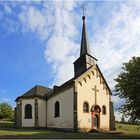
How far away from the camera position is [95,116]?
46.8 metres

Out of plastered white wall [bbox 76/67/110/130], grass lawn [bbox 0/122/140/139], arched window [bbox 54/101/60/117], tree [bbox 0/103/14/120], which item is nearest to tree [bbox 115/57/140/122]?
grass lawn [bbox 0/122/140/139]

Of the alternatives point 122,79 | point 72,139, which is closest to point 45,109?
point 122,79

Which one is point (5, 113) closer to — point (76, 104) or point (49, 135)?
point (76, 104)

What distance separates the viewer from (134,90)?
35531mm

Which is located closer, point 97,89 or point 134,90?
point 134,90

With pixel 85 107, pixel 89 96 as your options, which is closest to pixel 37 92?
pixel 89 96

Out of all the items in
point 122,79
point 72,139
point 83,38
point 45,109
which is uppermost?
point 83,38

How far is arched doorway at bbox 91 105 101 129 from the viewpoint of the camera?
46.1 metres

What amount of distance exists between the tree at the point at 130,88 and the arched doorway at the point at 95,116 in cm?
864

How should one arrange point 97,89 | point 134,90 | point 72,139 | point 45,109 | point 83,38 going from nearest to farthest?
point 72,139
point 134,90
point 97,89
point 45,109
point 83,38

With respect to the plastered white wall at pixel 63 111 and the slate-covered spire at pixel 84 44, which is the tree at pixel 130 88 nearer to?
the plastered white wall at pixel 63 111

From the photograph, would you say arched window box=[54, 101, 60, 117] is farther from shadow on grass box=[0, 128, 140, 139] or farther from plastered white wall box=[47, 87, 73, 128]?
shadow on grass box=[0, 128, 140, 139]

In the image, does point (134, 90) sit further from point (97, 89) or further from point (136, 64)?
point (97, 89)

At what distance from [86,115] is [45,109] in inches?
348
